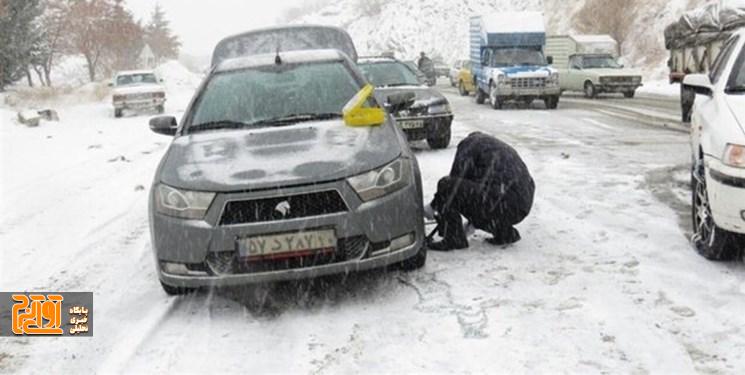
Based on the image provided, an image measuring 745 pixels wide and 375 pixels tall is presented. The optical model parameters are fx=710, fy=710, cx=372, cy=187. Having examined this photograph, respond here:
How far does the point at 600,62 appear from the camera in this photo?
2483cm

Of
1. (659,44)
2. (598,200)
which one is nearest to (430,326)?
(598,200)

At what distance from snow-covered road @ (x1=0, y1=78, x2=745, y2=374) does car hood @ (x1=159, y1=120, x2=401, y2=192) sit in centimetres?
85

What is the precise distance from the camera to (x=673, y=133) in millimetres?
12727

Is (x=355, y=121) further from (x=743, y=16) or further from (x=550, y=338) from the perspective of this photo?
(x=743, y=16)

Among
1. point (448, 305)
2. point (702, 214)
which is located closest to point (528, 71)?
point (702, 214)

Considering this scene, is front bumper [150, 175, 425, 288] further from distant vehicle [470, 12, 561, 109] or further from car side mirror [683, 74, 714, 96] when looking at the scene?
distant vehicle [470, 12, 561, 109]

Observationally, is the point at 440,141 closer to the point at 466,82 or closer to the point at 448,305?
the point at 448,305

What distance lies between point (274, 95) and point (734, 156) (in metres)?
3.28

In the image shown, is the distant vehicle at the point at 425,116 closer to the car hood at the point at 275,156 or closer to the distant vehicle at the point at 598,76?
the car hood at the point at 275,156

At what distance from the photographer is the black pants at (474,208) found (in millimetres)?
5270

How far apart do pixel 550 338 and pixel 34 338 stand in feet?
9.79

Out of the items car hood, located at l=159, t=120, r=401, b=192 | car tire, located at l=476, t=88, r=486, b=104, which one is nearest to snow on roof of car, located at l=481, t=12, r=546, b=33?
car tire, located at l=476, t=88, r=486, b=104

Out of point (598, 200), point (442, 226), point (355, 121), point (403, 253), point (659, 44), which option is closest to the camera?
point (403, 253)

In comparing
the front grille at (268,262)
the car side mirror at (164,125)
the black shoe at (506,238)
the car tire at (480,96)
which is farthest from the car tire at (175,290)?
the car tire at (480,96)
